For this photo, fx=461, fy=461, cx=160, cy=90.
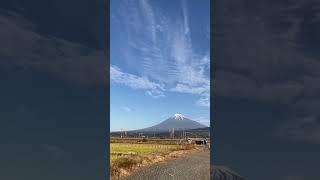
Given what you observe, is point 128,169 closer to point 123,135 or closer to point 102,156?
point 102,156

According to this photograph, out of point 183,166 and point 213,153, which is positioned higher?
point 213,153

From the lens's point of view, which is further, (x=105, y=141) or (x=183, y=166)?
(x=183, y=166)

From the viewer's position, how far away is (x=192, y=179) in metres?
22.6

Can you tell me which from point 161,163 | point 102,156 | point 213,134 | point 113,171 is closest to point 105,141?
point 102,156

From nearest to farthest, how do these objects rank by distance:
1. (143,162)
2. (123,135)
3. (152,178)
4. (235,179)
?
(235,179) → (152,178) → (143,162) → (123,135)

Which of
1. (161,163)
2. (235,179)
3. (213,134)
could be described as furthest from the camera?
(161,163)

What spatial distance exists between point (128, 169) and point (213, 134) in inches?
344

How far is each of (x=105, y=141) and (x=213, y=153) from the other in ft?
13.0

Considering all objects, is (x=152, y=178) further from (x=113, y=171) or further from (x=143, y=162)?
(x=143, y=162)

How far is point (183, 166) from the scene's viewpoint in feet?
90.9

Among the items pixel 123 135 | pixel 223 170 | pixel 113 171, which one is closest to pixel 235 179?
pixel 223 170

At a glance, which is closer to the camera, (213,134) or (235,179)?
(213,134)

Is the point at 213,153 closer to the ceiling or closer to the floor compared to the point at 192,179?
closer to the ceiling

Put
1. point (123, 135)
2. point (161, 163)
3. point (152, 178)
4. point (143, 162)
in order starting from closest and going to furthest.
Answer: point (152, 178) < point (143, 162) < point (161, 163) < point (123, 135)
